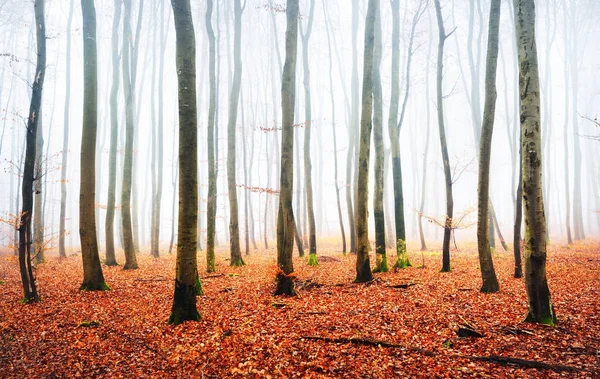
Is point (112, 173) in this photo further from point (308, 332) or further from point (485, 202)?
point (485, 202)

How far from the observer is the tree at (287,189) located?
26.2ft

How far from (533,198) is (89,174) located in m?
11.1

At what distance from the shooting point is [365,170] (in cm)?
942

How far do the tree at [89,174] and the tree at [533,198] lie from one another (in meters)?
10.5

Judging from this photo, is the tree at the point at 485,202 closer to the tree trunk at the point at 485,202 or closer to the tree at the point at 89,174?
the tree trunk at the point at 485,202

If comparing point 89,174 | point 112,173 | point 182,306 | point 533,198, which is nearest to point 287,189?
point 182,306

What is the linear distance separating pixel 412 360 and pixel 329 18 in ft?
74.0

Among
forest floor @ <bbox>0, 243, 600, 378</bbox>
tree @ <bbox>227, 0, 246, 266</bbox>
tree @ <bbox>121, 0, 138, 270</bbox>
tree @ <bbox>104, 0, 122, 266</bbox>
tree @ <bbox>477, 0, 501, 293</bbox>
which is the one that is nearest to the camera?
forest floor @ <bbox>0, 243, 600, 378</bbox>

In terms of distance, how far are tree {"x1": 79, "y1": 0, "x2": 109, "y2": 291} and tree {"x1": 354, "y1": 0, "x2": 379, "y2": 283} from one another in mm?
7594

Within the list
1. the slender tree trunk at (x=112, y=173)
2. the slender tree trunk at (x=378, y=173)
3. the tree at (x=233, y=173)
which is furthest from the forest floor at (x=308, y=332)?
the slender tree trunk at (x=112, y=173)

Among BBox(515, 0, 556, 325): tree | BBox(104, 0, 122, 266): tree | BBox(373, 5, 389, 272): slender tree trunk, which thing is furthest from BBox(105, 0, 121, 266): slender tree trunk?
BBox(515, 0, 556, 325): tree

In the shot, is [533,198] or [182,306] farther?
[182,306]

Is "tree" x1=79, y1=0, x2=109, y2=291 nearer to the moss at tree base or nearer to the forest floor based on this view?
the forest floor

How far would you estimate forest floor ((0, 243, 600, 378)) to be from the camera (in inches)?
173
